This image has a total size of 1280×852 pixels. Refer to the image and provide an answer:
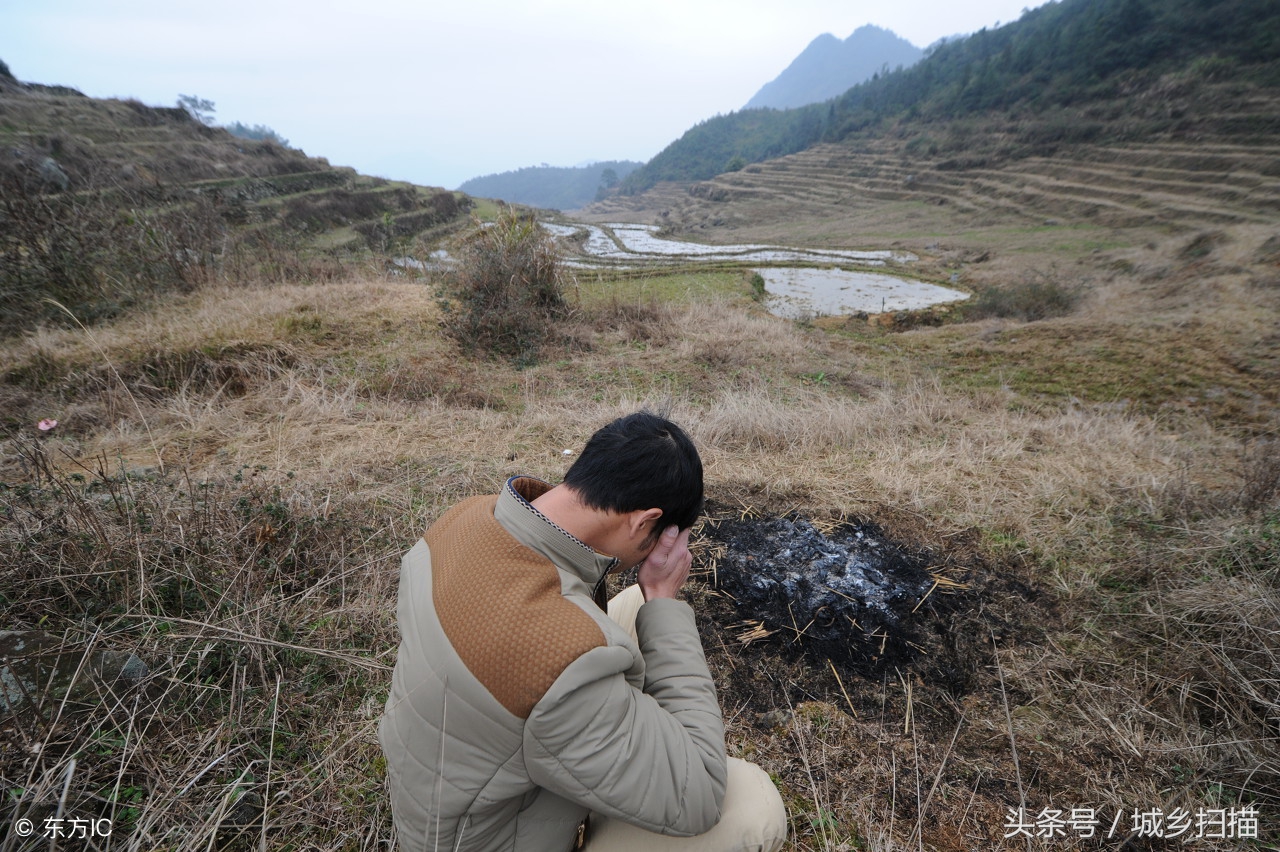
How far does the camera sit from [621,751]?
969 mm

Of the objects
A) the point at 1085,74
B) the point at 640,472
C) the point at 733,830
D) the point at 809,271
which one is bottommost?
the point at 733,830

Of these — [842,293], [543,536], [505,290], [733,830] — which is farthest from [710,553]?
[842,293]

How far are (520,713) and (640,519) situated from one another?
1.60 ft

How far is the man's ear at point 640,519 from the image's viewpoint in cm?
122

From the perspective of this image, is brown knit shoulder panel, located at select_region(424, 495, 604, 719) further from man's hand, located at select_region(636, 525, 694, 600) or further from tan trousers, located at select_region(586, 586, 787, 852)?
tan trousers, located at select_region(586, 586, 787, 852)

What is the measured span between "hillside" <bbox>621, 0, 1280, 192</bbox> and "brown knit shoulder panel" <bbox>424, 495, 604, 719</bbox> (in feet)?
127

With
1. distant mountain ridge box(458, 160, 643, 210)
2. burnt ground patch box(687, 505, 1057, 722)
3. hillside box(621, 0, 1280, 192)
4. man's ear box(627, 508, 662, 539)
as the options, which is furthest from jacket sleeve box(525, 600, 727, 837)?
distant mountain ridge box(458, 160, 643, 210)

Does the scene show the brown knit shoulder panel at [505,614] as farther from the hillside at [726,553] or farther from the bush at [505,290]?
the bush at [505,290]

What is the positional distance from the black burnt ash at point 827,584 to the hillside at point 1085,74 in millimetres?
36823

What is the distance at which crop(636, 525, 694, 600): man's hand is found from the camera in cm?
145

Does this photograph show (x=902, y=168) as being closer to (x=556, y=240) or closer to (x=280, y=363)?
(x=556, y=240)

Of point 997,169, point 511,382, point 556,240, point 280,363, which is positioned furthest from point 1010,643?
point 997,169

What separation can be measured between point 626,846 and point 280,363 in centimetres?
530

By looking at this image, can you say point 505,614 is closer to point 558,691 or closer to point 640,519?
point 558,691
